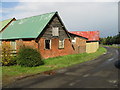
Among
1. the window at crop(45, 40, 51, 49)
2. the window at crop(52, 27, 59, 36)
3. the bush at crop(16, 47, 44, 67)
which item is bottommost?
the bush at crop(16, 47, 44, 67)

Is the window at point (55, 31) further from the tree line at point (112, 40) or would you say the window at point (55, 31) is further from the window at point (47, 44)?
the tree line at point (112, 40)

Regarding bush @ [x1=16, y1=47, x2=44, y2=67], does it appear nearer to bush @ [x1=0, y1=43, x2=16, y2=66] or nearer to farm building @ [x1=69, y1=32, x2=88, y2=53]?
bush @ [x1=0, y1=43, x2=16, y2=66]

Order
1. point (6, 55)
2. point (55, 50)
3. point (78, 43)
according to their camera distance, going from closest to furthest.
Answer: point (6, 55)
point (55, 50)
point (78, 43)

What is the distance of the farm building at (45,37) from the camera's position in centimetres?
1994

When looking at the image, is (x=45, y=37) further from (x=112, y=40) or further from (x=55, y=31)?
(x=112, y=40)

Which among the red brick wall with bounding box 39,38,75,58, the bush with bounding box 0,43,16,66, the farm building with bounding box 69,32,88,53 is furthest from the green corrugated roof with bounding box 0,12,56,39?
the farm building with bounding box 69,32,88,53

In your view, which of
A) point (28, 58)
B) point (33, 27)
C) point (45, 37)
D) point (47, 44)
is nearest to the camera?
point (28, 58)

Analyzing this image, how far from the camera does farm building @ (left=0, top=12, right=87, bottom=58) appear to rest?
65.4 feet

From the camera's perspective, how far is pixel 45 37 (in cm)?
2067

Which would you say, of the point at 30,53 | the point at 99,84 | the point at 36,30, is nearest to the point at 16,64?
the point at 30,53

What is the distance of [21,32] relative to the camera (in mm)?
22203

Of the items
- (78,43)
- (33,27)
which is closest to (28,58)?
(33,27)

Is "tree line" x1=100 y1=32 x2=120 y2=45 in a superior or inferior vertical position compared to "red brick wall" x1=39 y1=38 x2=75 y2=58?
superior

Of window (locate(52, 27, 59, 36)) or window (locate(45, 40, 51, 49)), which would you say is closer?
window (locate(45, 40, 51, 49))
